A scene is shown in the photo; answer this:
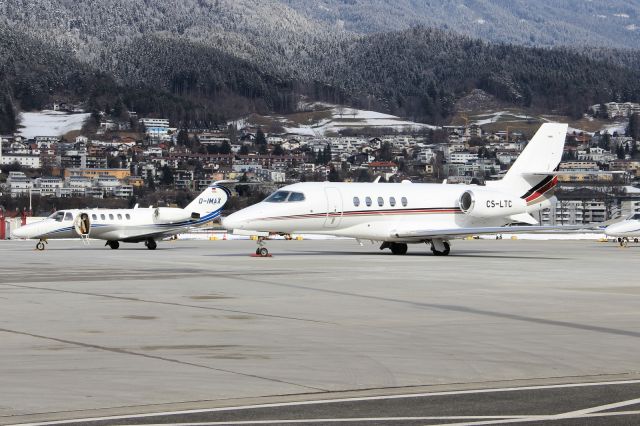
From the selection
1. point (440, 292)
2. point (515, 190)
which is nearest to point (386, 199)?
point (515, 190)

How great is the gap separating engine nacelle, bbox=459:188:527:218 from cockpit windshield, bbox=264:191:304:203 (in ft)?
27.6

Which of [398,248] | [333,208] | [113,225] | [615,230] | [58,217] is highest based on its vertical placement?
[333,208]

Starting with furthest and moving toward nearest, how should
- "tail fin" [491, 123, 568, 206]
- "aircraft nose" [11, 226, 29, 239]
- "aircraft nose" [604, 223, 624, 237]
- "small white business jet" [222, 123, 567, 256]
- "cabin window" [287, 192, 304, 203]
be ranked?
"aircraft nose" [11, 226, 29, 239], "aircraft nose" [604, 223, 624, 237], "tail fin" [491, 123, 568, 206], "cabin window" [287, 192, 304, 203], "small white business jet" [222, 123, 567, 256]

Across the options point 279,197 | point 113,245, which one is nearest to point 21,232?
point 113,245

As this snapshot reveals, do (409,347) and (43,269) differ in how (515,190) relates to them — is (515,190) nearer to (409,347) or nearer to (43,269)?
(43,269)

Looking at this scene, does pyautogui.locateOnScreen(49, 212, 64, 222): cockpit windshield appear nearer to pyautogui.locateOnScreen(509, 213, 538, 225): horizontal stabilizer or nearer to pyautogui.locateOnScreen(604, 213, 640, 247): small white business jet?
pyautogui.locateOnScreen(509, 213, 538, 225): horizontal stabilizer

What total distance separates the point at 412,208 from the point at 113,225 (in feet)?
67.2

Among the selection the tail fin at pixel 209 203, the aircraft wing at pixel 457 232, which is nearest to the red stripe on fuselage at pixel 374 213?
the aircraft wing at pixel 457 232

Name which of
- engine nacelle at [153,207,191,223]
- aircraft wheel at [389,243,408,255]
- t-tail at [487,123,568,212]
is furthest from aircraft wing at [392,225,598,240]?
engine nacelle at [153,207,191,223]

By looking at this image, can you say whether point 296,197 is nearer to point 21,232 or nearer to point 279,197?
point 279,197

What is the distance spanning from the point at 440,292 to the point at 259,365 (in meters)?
13.0

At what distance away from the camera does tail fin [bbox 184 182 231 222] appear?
69625mm

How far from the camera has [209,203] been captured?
70938mm

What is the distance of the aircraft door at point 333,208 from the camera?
1860 inches
